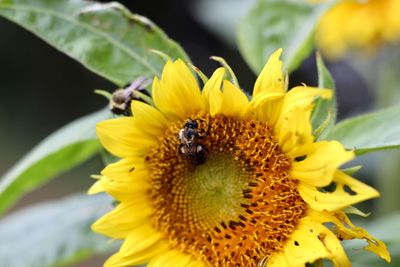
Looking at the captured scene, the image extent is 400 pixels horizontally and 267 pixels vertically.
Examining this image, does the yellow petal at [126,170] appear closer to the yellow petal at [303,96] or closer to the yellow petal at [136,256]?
the yellow petal at [136,256]

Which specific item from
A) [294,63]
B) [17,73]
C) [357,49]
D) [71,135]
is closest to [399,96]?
[357,49]

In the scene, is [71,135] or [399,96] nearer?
[71,135]

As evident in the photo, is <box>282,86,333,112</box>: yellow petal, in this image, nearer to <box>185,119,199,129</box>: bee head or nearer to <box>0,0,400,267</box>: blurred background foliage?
<box>185,119,199,129</box>: bee head

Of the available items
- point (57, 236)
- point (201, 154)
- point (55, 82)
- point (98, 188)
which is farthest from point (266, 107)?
point (55, 82)

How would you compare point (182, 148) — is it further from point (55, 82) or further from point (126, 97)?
point (55, 82)

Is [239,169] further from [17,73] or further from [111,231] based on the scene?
[17,73]

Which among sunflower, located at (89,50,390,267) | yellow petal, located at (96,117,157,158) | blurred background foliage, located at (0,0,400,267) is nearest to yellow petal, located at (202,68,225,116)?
sunflower, located at (89,50,390,267)
